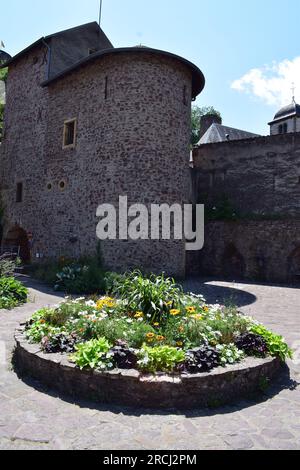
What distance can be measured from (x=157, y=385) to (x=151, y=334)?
2.34ft

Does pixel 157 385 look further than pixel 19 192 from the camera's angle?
No

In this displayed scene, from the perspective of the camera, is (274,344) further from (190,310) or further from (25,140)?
(25,140)

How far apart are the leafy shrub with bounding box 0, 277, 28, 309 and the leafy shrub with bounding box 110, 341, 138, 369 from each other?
4.77 m

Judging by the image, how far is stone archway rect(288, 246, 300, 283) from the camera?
1476 centimetres

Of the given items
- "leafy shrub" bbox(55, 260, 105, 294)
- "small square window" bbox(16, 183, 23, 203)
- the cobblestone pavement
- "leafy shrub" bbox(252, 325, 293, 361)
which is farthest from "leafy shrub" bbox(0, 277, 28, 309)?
"small square window" bbox(16, 183, 23, 203)

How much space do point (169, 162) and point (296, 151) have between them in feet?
21.3

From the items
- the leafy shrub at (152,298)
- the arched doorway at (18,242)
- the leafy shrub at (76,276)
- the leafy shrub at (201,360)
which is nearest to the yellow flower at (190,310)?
the leafy shrub at (152,298)

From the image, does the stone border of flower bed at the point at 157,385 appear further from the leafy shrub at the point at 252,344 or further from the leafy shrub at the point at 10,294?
the leafy shrub at the point at 10,294

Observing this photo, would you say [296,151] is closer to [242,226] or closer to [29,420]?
[242,226]

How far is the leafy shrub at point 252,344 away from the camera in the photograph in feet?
14.2

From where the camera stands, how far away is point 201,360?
3.82 metres

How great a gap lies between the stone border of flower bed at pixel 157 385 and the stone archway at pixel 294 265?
11.5 metres

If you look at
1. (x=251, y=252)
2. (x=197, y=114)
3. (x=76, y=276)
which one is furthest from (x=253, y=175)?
(x=197, y=114)

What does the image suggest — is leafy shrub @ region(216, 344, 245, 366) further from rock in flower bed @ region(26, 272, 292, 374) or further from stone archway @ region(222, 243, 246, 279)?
stone archway @ region(222, 243, 246, 279)
